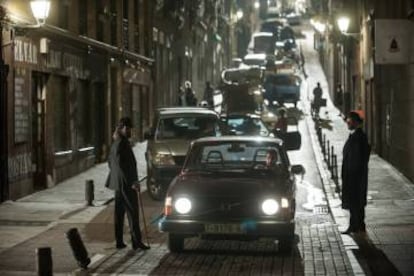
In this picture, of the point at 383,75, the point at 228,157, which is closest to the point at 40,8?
the point at 228,157

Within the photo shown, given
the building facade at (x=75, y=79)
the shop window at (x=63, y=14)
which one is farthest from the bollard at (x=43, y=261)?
the shop window at (x=63, y=14)

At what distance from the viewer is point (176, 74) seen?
4675 centimetres

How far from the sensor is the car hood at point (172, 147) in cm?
1909

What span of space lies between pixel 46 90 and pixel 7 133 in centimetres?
361

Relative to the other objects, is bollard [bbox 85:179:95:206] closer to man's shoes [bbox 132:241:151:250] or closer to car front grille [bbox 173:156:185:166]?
car front grille [bbox 173:156:185:166]

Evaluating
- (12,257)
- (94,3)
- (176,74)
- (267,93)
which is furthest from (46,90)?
(267,93)

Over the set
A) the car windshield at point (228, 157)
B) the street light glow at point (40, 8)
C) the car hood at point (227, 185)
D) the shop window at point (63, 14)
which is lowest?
the car hood at point (227, 185)

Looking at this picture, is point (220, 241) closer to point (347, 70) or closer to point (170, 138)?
point (170, 138)

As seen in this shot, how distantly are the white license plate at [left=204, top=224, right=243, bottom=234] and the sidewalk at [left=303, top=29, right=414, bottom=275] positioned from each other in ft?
5.28

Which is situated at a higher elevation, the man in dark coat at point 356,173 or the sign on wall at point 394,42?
the sign on wall at point 394,42

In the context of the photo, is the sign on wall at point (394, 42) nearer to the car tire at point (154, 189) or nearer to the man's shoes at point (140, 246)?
the car tire at point (154, 189)

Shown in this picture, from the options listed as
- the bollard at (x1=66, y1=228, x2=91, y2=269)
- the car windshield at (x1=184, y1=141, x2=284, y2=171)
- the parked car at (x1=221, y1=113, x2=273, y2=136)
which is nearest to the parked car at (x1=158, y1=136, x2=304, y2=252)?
the car windshield at (x1=184, y1=141, x2=284, y2=171)

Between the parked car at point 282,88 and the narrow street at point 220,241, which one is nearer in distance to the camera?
the narrow street at point 220,241

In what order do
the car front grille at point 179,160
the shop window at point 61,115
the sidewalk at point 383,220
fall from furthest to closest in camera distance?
the shop window at point 61,115 < the car front grille at point 179,160 < the sidewalk at point 383,220
